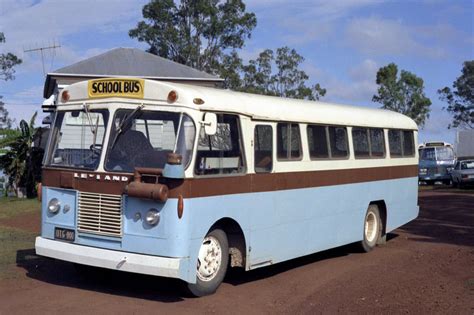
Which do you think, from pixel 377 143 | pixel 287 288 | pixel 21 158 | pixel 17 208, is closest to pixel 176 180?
pixel 287 288

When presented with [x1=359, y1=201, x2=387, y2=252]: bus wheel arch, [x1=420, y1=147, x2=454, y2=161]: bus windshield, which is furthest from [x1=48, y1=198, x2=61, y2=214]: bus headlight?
[x1=420, y1=147, x2=454, y2=161]: bus windshield

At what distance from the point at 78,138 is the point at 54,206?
0.94 metres

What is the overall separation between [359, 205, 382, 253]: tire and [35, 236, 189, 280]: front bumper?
5.69 m

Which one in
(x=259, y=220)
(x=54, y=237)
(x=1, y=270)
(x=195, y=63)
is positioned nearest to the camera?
(x=54, y=237)

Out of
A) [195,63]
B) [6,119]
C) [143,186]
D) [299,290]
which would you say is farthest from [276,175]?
[6,119]

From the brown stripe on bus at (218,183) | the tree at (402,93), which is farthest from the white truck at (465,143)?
the brown stripe on bus at (218,183)

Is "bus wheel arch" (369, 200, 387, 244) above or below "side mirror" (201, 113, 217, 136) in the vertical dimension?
below

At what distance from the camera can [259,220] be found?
31.0 ft

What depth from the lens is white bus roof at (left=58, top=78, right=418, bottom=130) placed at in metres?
8.41

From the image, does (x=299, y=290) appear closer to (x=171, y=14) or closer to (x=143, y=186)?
(x=143, y=186)

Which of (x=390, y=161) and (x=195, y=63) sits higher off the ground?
(x=195, y=63)

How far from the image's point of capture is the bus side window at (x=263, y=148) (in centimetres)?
947

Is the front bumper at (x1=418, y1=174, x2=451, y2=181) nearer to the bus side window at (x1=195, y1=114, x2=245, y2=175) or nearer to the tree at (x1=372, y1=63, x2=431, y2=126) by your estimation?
the tree at (x1=372, y1=63, x2=431, y2=126)

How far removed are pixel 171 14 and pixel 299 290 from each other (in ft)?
117
